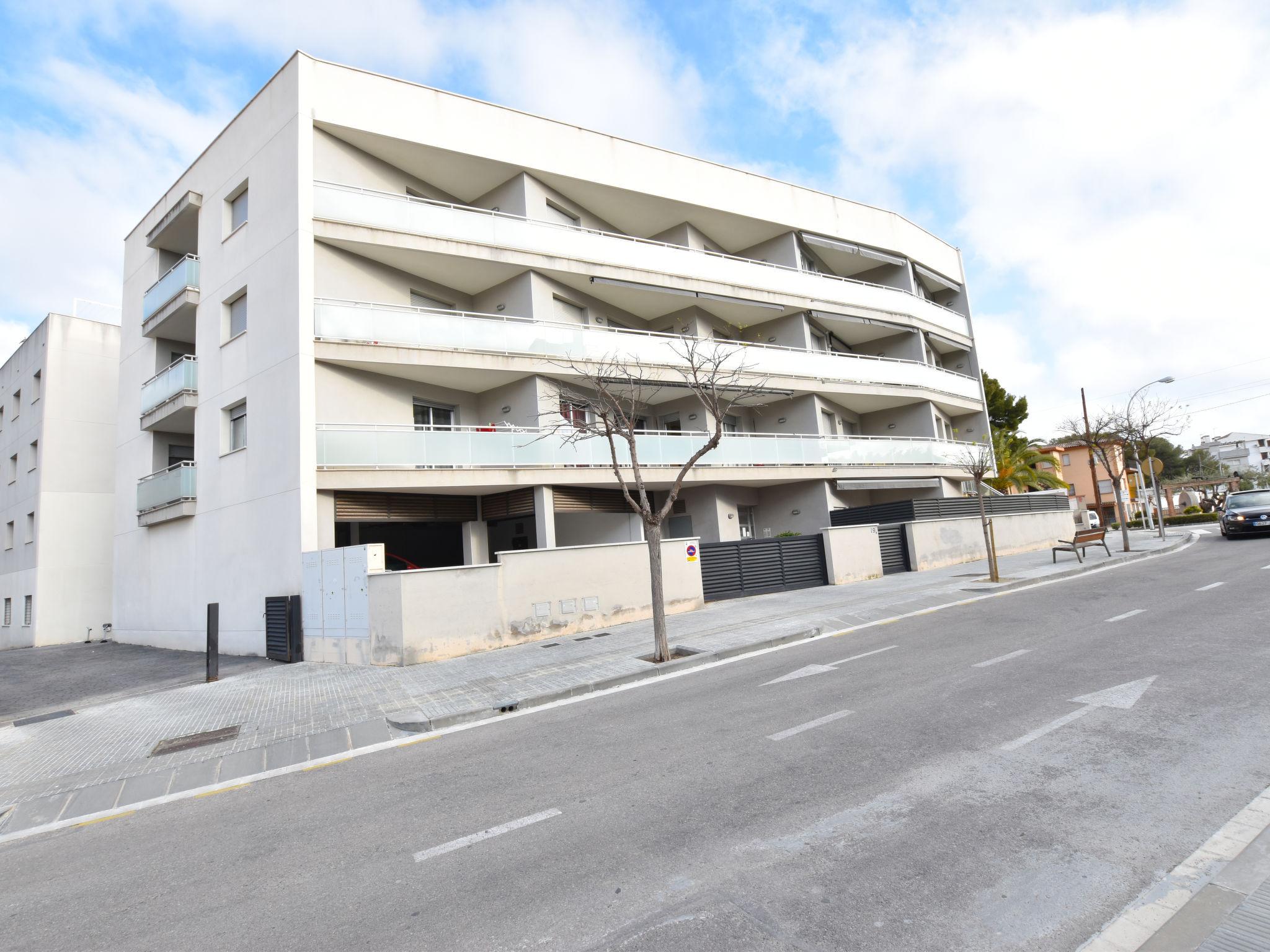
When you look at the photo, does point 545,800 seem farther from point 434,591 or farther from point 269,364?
point 269,364

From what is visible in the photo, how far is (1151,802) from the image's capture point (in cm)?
405

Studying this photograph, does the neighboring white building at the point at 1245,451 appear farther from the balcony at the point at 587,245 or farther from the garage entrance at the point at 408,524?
the garage entrance at the point at 408,524

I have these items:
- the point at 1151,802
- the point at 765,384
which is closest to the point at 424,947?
the point at 1151,802

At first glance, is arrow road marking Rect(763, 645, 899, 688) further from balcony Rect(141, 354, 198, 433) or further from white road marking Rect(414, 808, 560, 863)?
balcony Rect(141, 354, 198, 433)

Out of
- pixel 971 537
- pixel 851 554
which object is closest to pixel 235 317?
pixel 851 554

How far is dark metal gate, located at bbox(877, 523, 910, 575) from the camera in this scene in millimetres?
19781

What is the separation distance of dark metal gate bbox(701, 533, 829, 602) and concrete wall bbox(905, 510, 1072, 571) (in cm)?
396

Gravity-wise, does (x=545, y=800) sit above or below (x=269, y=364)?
below

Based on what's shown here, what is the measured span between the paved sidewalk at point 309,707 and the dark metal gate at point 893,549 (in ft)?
17.5

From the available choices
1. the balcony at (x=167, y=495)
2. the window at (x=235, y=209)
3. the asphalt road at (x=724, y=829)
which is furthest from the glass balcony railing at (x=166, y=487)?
the asphalt road at (x=724, y=829)

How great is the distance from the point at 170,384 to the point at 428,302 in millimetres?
7050

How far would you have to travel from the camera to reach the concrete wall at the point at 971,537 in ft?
66.4

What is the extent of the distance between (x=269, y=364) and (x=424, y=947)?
1430cm

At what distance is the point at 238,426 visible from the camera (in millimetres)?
15867
